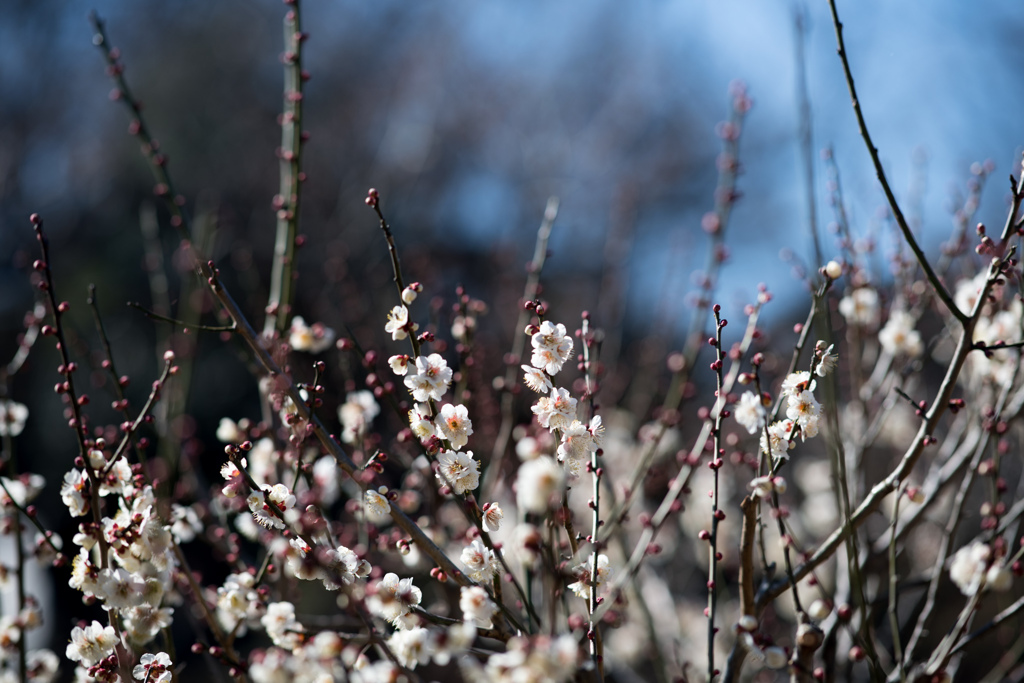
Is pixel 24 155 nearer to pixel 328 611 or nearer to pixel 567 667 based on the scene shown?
pixel 328 611

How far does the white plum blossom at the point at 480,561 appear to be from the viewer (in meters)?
1.38

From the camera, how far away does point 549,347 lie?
141 cm

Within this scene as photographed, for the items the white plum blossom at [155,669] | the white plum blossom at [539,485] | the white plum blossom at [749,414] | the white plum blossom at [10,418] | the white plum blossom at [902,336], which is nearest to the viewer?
the white plum blossom at [539,485]

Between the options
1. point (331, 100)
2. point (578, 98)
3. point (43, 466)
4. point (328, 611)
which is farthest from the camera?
point (578, 98)

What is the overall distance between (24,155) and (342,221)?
9.32ft

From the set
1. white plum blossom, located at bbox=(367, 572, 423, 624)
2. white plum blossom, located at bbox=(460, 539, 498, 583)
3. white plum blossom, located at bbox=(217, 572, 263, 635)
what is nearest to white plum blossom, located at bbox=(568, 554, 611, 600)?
white plum blossom, located at bbox=(460, 539, 498, 583)

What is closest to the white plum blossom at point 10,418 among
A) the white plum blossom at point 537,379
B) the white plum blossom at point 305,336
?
the white plum blossom at point 305,336

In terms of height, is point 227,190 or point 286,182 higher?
point 227,190

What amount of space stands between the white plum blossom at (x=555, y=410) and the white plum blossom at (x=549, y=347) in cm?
6

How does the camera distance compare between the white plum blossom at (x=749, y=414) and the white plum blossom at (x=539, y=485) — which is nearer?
the white plum blossom at (x=539, y=485)

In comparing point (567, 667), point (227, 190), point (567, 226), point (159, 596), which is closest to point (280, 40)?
point (227, 190)

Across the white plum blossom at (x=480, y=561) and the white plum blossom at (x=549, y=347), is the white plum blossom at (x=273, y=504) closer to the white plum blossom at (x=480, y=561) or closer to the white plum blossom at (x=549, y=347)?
the white plum blossom at (x=480, y=561)

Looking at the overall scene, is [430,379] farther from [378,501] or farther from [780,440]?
[780,440]

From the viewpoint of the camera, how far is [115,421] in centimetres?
581
